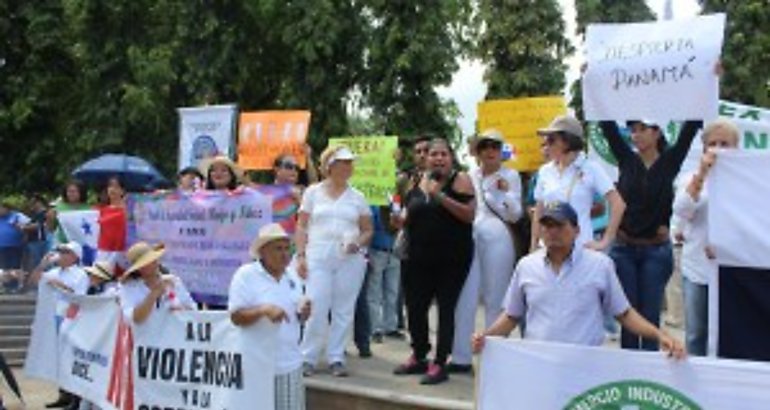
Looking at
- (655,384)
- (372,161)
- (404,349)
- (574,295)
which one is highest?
(372,161)

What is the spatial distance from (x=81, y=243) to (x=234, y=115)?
7.48 ft

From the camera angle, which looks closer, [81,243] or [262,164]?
[81,243]

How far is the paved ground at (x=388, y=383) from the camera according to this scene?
7.17 meters

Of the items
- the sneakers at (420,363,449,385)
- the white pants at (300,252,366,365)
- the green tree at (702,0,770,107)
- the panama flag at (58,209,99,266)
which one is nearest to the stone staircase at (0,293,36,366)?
the panama flag at (58,209,99,266)

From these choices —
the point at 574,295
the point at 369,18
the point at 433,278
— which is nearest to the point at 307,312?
the point at 433,278

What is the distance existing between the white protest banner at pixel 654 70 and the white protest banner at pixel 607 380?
1567 mm

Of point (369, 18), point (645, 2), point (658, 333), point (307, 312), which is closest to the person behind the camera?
point (658, 333)

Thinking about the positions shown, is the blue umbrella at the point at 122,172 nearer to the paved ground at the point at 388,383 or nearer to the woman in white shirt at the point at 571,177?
the paved ground at the point at 388,383

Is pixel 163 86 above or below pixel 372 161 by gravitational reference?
above

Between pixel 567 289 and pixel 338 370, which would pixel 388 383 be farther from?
pixel 567 289

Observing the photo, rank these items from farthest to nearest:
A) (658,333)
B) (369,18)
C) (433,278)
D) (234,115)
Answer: (369,18) < (234,115) < (433,278) < (658,333)

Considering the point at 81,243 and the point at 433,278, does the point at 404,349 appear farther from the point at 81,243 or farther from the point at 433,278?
the point at 81,243

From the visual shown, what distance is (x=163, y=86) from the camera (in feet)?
76.9

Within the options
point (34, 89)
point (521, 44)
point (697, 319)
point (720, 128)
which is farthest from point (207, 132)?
point (521, 44)
